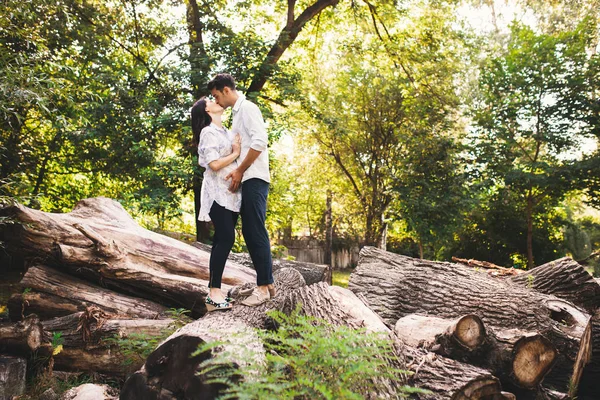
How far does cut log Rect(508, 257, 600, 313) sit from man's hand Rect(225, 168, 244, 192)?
4327mm

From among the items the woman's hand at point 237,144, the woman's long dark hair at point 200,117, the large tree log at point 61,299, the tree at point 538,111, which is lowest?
the large tree log at point 61,299

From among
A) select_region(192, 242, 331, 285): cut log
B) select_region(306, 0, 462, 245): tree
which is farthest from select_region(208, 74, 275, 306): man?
select_region(306, 0, 462, 245): tree

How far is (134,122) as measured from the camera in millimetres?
10258

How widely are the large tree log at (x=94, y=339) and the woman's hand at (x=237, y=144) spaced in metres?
1.95

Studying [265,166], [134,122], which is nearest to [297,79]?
[134,122]

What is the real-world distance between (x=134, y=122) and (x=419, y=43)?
27.0 feet

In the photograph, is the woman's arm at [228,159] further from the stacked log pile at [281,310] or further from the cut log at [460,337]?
the cut log at [460,337]

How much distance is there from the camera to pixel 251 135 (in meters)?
4.29

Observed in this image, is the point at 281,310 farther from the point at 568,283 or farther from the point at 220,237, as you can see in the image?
the point at 568,283

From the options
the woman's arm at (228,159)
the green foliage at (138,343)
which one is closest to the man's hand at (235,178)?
the woman's arm at (228,159)

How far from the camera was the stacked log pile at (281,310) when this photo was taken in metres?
3.54

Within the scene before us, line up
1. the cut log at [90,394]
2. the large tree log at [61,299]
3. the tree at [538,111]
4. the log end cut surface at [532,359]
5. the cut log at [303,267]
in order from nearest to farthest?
the cut log at [90,394] → the log end cut surface at [532,359] → the large tree log at [61,299] → the cut log at [303,267] → the tree at [538,111]

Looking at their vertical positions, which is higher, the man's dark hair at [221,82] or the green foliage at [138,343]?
the man's dark hair at [221,82]

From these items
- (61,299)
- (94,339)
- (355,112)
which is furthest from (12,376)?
(355,112)
